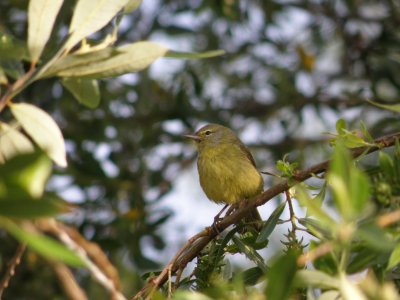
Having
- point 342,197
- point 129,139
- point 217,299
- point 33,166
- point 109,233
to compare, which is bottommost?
point 109,233

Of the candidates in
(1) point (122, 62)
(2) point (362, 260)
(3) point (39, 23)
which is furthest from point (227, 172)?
(2) point (362, 260)

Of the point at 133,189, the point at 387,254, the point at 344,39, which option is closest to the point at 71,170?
the point at 133,189

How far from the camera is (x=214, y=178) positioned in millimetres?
5273

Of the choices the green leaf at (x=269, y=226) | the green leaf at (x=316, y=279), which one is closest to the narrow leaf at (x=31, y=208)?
the green leaf at (x=316, y=279)

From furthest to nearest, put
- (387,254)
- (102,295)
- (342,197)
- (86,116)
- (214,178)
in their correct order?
(86,116) → (102,295) → (214,178) → (387,254) → (342,197)

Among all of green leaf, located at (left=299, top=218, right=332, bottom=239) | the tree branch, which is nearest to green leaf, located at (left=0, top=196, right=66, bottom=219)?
green leaf, located at (left=299, top=218, right=332, bottom=239)

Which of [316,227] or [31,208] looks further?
[316,227]

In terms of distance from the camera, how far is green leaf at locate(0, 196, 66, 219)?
4.50 feet

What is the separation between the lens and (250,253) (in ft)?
9.02

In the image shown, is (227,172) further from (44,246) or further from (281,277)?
(44,246)

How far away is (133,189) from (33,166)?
15.7 feet

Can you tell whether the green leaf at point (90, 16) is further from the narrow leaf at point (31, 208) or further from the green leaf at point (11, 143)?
the narrow leaf at point (31, 208)

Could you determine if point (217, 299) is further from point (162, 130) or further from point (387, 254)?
point (162, 130)

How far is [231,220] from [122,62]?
32.4 inches
